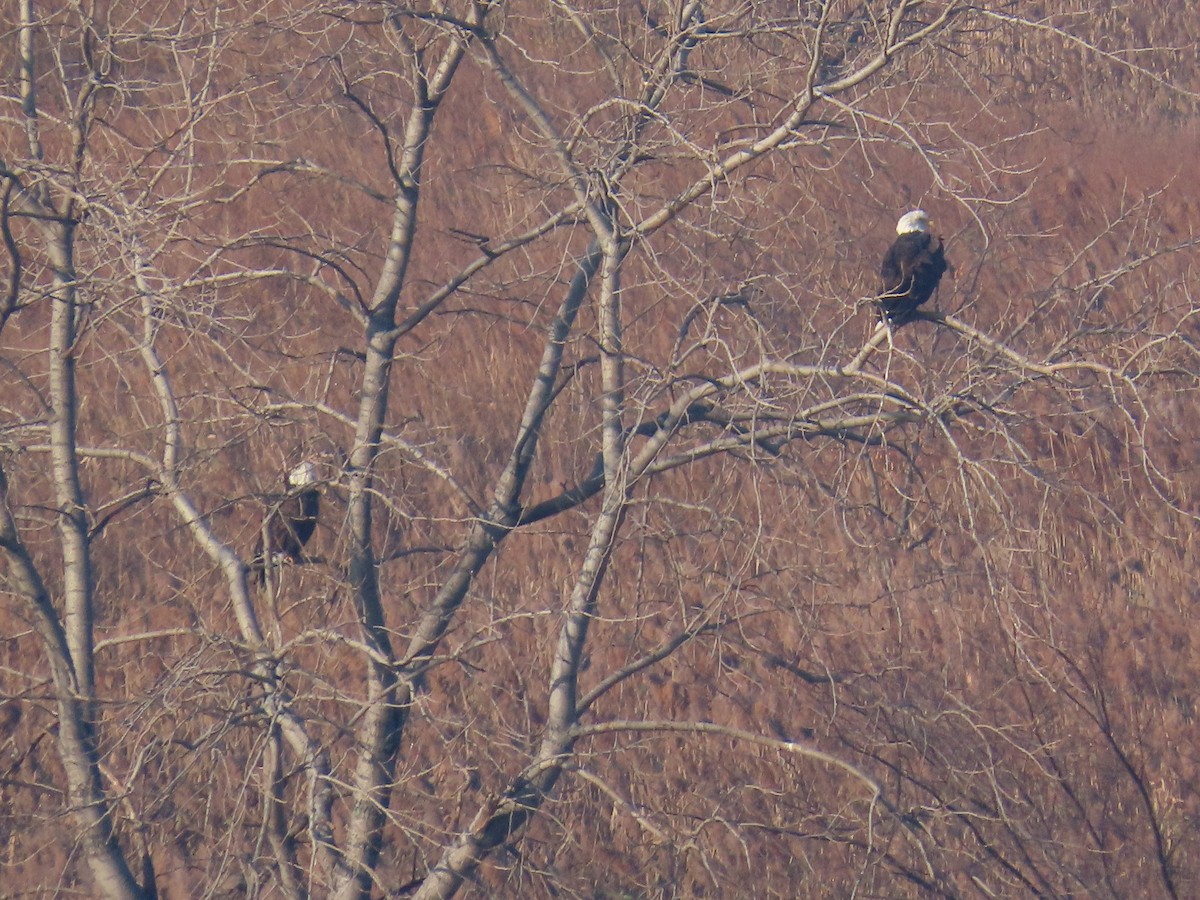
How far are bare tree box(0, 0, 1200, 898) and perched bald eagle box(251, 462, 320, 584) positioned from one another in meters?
0.15

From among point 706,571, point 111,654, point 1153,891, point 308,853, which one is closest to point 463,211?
point 111,654

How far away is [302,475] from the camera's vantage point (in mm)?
5426

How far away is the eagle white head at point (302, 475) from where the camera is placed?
5344 millimetres

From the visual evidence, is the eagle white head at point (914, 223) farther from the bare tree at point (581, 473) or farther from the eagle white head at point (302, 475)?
the eagle white head at point (302, 475)

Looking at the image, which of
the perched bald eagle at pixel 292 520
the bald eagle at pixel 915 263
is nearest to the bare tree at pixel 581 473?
the perched bald eagle at pixel 292 520

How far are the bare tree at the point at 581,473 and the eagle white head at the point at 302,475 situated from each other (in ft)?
0.62

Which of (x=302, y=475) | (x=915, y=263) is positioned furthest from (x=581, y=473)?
(x=302, y=475)

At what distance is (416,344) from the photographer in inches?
412

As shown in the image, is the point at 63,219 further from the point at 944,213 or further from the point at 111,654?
the point at 944,213

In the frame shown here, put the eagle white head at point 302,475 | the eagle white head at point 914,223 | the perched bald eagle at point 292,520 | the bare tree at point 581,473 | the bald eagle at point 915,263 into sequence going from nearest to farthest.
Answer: the bare tree at point 581,473 → the perched bald eagle at point 292,520 → the eagle white head at point 302,475 → the bald eagle at point 915,263 → the eagle white head at point 914,223

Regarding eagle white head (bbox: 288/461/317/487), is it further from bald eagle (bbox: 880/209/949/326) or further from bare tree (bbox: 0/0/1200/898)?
bald eagle (bbox: 880/209/949/326)

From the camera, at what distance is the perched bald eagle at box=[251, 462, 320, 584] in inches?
200

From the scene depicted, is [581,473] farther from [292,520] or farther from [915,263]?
[915,263]

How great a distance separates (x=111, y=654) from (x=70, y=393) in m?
3.40
